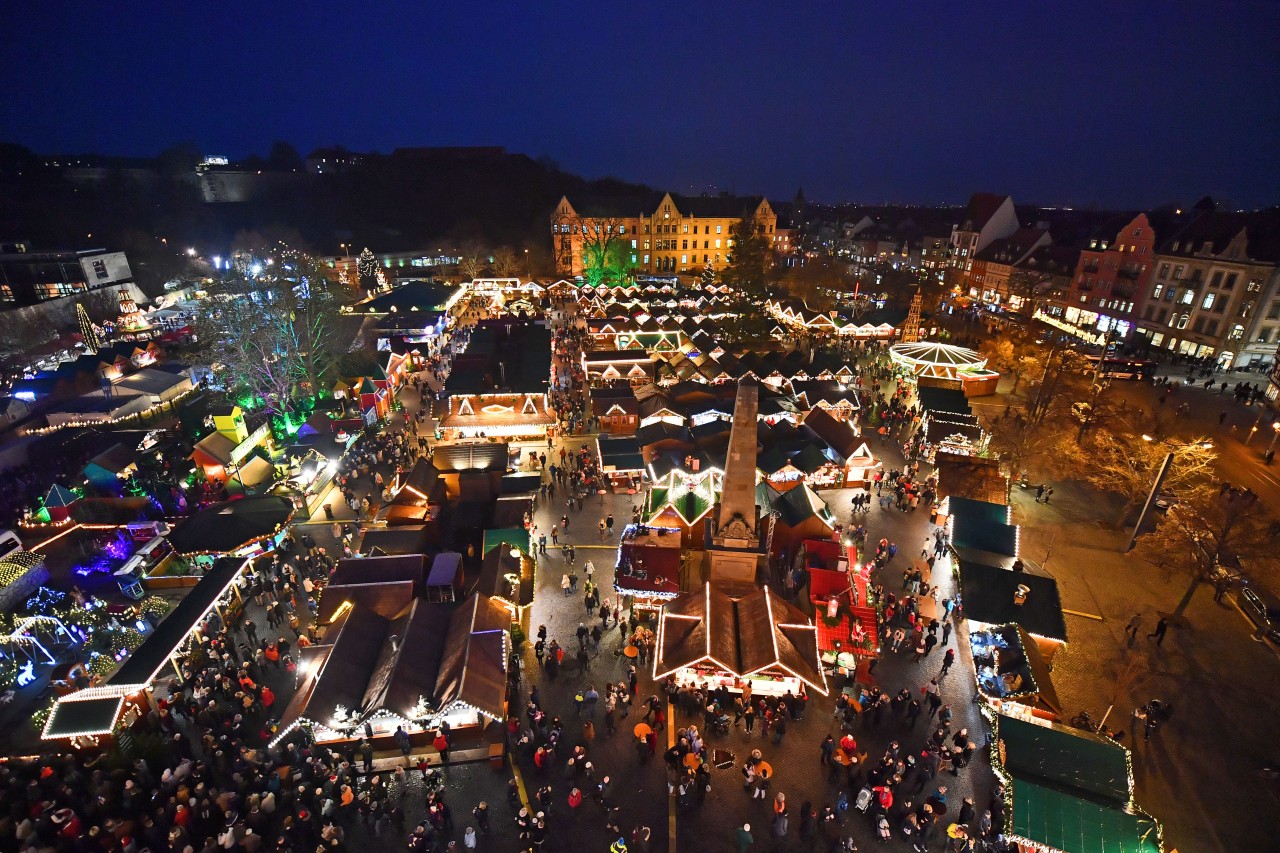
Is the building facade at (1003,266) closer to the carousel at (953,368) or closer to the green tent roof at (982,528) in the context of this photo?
the carousel at (953,368)

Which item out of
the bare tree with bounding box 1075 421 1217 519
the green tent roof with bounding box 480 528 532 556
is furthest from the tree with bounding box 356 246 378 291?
the bare tree with bounding box 1075 421 1217 519

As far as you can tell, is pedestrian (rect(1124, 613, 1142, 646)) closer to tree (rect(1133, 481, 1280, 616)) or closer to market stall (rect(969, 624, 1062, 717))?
tree (rect(1133, 481, 1280, 616))

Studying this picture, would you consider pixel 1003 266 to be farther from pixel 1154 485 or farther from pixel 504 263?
pixel 504 263

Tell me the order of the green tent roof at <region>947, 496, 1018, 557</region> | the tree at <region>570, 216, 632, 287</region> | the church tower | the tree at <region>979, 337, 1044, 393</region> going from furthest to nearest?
the tree at <region>570, 216, 632, 287</region>
the tree at <region>979, 337, 1044, 393</region>
the green tent roof at <region>947, 496, 1018, 557</region>
the church tower

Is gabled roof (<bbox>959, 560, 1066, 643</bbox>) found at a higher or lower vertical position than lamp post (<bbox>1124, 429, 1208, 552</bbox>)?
lower

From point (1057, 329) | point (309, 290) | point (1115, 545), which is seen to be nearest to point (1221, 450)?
point (1115, 545)

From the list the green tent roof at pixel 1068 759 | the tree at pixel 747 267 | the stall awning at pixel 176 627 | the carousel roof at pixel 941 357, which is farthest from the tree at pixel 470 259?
the green tent roof at pixel 1068 759
